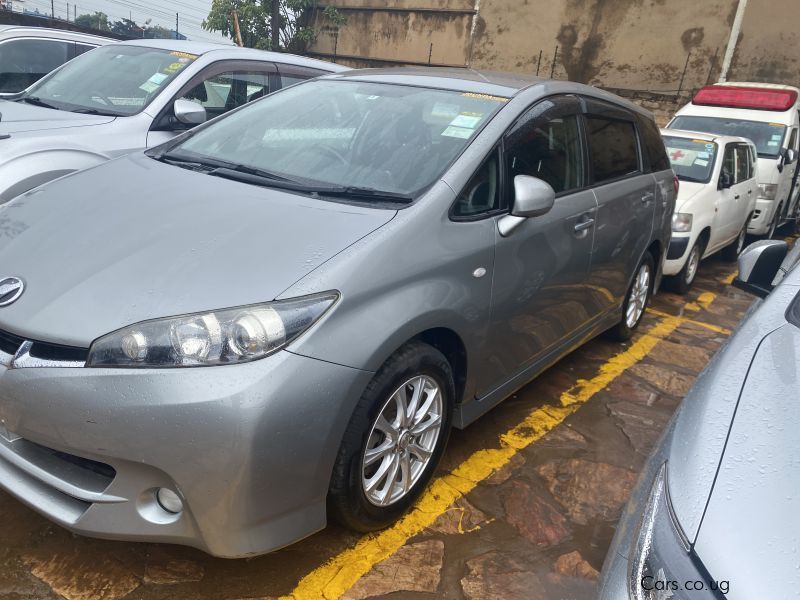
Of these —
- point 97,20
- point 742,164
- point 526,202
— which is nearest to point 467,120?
point 526,202

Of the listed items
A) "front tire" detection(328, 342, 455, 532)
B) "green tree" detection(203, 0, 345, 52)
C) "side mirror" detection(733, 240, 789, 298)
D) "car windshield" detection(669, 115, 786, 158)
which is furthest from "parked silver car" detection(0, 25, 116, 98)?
"green tree" detection(203, 0, 345, 52)

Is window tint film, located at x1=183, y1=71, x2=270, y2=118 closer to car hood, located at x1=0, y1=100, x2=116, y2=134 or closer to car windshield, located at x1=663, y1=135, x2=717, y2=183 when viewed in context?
car hood, located at x1=0, y1=100, x2=116, y2=134

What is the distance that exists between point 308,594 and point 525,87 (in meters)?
2.39

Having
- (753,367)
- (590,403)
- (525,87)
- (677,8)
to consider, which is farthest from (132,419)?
(677,8)

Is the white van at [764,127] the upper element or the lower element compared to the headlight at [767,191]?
upper

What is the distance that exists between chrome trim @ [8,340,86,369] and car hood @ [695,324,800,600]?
1679mm

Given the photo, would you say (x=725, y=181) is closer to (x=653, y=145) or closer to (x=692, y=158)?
(x=692, y=158)

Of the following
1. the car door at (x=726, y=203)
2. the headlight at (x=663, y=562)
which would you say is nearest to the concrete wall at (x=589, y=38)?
the car door at (x=726, y=203)

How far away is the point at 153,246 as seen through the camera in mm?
2104

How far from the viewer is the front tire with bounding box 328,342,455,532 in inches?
81.2

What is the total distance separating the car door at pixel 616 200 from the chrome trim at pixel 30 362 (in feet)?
8.53

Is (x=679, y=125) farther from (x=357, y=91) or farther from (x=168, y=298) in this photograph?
(x=168, y=298)

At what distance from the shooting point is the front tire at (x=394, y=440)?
2062mm

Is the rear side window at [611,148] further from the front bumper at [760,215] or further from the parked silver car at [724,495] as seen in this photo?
the front bumper at [760,215]
